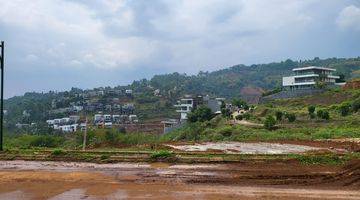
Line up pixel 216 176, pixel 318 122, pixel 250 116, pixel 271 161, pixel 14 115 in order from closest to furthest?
1. pixel 216 176
2. pixel 271 161
3. pixel 318 122
4. pixel 250 116
5. pixel 14 115

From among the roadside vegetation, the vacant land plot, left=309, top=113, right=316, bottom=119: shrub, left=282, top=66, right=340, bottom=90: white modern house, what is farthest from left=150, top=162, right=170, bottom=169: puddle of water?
left=282, top=66, right=340, bottom=90: white modern house

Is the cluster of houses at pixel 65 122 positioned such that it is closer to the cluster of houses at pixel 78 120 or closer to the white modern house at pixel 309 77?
the cluster of houses at pixel 78 120

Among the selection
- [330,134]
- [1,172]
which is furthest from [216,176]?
[330,134]

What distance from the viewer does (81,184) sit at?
16531 mm

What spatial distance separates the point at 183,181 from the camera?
16.8 metres

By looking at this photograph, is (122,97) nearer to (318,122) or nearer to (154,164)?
(318,122)

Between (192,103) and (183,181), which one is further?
(192,103)

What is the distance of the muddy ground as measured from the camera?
14.4 meters

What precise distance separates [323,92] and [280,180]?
8842cm

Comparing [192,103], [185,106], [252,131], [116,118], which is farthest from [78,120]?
[252,131]

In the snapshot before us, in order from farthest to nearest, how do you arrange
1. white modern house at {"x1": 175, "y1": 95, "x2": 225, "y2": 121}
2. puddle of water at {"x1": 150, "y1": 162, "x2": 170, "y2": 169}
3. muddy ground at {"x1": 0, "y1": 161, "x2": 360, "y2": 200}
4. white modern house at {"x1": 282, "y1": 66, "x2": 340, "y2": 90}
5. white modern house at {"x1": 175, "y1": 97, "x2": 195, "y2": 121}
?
white modern house at {"x1": 282, "y1": 66, "x2": 340, "y2": 90} < white modern house at {"x1": 175, "y1": 97, "x2": 195, "y2": 121} < white modern house at {"x1": 175, "y1": 95, "x2": 225, "y2": 121} < puddle of water at {"x1": 150, "y1": 162, "x2": 170, "y2": 169} < muddy ground at {"x1": 0, "y1": 161, "x2": 360, "y2": 200}

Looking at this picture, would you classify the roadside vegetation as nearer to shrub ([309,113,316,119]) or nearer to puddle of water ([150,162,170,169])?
shrub ([309,113,316,119])

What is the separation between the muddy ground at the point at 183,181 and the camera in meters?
14.4

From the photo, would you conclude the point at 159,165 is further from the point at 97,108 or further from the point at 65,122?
the point at 97,108
